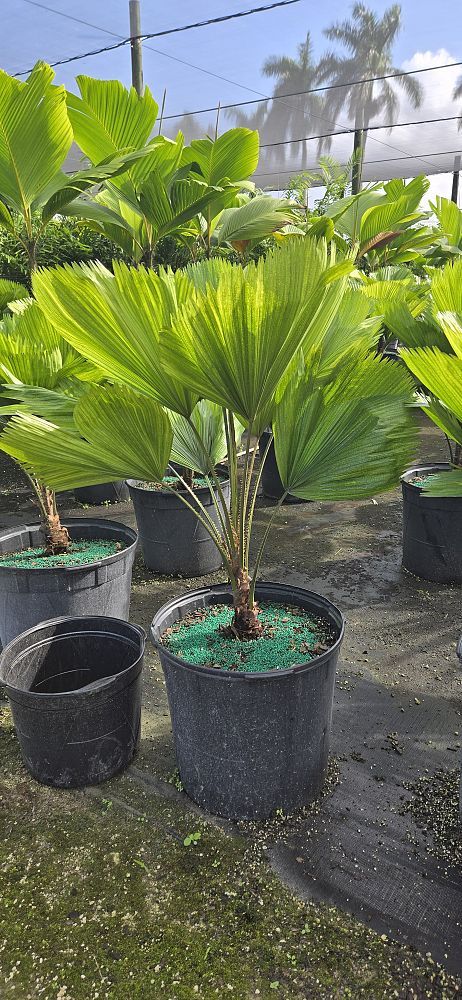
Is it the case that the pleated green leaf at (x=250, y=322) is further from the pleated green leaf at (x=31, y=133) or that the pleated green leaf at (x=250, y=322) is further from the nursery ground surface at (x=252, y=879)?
the pleated green leaf at (x=31, y=133)

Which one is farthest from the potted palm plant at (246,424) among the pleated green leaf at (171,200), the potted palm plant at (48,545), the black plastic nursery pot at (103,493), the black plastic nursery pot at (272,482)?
the black plastic nursery pot at (103,493)

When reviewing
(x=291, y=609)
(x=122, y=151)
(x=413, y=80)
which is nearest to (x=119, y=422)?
(x=291, y=609)

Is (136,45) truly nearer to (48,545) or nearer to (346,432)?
(48,545)

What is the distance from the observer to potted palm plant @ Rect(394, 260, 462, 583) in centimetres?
119

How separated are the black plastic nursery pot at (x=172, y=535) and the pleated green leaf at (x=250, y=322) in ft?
5.75

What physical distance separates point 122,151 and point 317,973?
8.09 ft

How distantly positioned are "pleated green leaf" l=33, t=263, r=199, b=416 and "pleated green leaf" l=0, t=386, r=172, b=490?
0.07 meters

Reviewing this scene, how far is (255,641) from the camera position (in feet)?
5.65

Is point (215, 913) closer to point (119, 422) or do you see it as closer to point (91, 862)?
point (91, 862)

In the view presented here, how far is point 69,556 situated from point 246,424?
119 centimetres

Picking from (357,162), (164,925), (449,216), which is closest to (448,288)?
(164,925)

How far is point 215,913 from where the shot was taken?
4.52ft

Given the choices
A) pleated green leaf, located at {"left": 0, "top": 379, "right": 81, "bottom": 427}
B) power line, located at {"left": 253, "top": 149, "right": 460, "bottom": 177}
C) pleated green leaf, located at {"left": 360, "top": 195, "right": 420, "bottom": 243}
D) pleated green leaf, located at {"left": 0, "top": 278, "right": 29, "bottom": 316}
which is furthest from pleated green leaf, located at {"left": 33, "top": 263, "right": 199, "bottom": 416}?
power line, located at {"left": 253, "top": 149, "right": 460, "bottom": 177}

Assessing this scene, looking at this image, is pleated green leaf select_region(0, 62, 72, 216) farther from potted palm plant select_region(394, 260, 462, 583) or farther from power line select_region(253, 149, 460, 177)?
power line select_region(253, 149, 460, 177)
